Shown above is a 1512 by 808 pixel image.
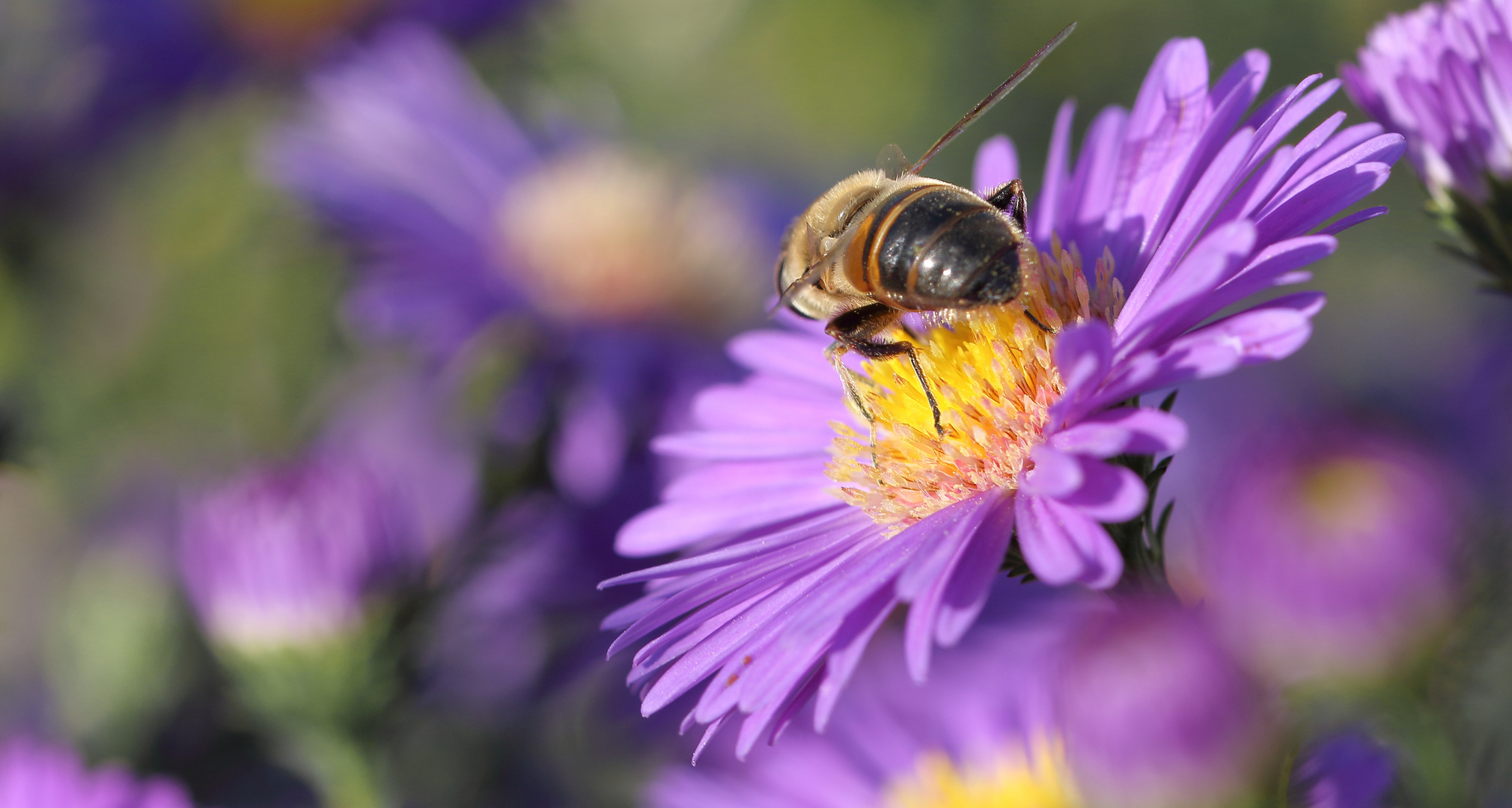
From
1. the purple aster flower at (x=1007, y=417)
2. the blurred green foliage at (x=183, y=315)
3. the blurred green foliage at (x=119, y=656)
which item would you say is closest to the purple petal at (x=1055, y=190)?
the purple aster flower at (x=1007, y=417)

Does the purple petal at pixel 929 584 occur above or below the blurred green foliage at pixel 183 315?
below

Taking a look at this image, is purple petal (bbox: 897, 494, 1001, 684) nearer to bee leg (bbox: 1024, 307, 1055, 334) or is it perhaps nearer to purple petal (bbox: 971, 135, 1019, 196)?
bee leg (bbox: 1024, 307, 1055, 334)

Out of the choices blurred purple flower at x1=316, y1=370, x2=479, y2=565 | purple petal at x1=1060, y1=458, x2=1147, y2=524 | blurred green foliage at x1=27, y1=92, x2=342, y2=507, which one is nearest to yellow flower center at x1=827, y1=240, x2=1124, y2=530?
purple petal at x1=1060, y1=458, x2=1147, y2=524

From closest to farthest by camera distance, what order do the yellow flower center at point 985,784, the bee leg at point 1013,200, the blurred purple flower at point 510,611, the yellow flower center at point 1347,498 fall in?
the yellow flower center at point 1347,498, the bee leg at point 1013,200, the yellow flower center at point 985,784, the blurred purple flower at point 510,611

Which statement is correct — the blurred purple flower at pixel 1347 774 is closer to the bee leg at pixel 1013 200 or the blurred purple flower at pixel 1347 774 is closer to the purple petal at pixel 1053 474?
the purple petal at pixel 1053 474

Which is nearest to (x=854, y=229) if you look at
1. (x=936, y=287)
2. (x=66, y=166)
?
(x=936, y=287)

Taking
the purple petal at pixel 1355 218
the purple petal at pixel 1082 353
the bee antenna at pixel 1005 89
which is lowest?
the purple petal at pixel 1355 218
